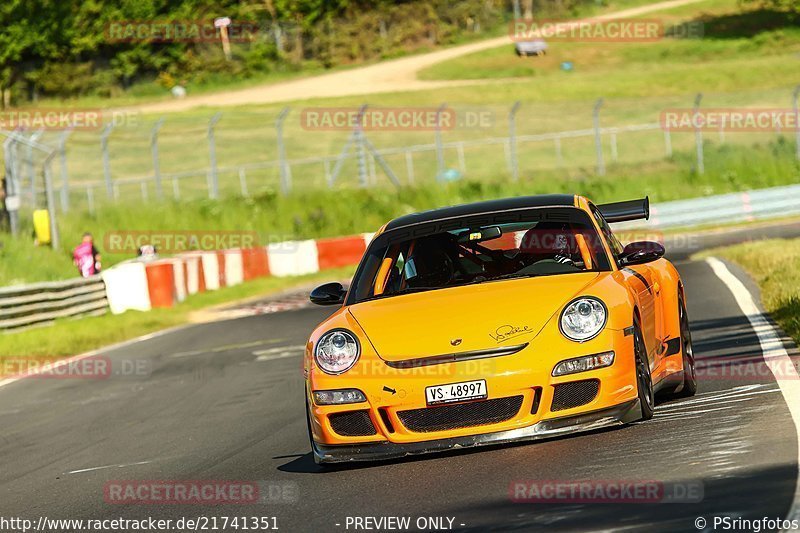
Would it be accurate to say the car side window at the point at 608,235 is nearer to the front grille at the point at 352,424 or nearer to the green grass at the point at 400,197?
the front grille at the point at 352,424

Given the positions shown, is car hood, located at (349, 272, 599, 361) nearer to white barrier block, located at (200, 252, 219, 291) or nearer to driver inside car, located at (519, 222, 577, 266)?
driver inside car, located at (519, 222, 577, 266)

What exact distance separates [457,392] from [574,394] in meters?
0.57

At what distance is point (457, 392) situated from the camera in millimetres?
7156

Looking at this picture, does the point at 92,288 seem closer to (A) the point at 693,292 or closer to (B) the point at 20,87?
(A) the point at 693,292

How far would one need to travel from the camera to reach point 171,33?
70.9 m

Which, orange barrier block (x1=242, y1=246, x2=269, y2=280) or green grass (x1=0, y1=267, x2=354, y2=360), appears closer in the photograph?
green grass (x1=0, y1=267, x2=354, y2=360)

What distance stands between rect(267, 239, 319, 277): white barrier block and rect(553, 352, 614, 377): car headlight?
2240 cm

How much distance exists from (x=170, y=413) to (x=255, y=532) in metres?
5.68

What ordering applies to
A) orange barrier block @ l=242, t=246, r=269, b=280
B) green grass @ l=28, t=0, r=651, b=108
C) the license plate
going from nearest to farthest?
the license plate
orange barrier block @ l=242, t=246, r=269, b=280
green grass @ l=28, t=0, r=651, b=108

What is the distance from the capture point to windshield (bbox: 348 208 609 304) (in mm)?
8352

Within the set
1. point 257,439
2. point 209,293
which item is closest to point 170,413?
point 257,439

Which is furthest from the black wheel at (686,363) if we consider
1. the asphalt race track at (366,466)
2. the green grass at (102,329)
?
the green grass at (102,329)

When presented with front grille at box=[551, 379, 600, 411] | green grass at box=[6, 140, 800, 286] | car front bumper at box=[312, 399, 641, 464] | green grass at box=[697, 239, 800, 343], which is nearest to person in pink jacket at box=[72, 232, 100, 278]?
green grass at box=[6, 140, 800, 286]
